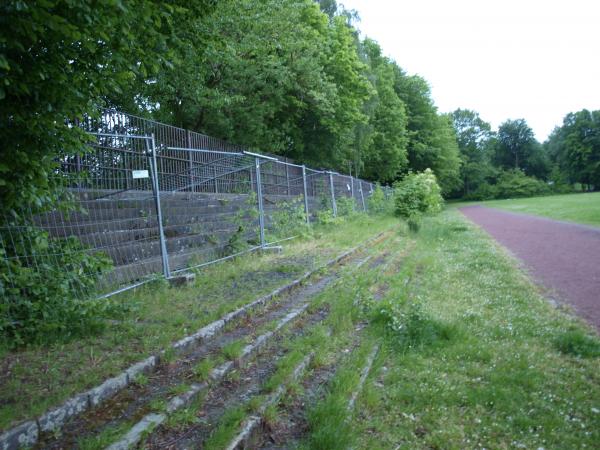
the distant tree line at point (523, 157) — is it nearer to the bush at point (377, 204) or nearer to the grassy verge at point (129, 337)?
the bush at point (377, 204)

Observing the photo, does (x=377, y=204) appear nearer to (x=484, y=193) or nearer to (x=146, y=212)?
(x=146, y=212)

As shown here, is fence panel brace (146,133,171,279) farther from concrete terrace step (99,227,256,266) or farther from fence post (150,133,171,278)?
concrete terrace step (99,227,256,266)

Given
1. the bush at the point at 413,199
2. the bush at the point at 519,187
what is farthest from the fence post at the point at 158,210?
the bush at the point at 519,187

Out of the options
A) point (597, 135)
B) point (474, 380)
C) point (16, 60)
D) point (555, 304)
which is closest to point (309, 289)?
point (474, 380)

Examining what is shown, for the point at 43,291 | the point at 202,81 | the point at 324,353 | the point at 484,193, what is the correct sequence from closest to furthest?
the point at 43,291 < the point at 324,353 < the point at 202,81 < the point at 484,193

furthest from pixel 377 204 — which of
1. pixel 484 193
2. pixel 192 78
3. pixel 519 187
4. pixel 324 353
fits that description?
pixel 484 193

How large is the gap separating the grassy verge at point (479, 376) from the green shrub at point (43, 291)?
101 inches

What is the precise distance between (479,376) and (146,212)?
513cm

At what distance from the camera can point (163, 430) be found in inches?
104

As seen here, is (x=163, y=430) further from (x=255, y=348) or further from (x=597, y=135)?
(x=597, y=135)

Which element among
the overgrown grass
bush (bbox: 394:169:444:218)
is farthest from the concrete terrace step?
bush (bbox: 394:169:444:218)

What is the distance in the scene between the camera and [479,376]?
384 cm

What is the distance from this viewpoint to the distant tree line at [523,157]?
68375 millimetres

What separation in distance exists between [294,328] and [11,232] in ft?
9.90
